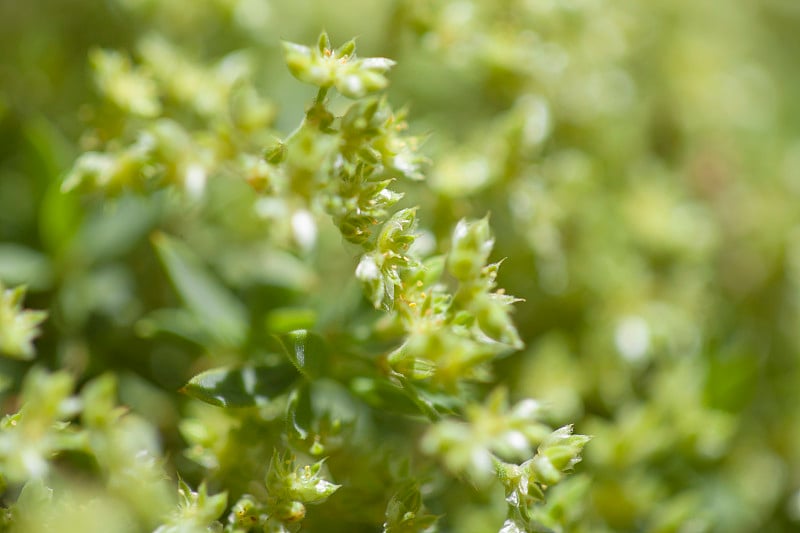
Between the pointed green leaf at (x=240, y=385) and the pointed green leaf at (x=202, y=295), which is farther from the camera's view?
the pointed green leaf at (x=202, y=295)

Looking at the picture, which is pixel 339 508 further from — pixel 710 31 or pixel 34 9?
pixel 710 31

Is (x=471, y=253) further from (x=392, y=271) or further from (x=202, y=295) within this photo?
(x=202, y=295)

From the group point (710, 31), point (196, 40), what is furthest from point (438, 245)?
point (710, 31)

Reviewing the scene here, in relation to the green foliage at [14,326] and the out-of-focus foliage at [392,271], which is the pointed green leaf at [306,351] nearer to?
the out-of-focus foliage at [392,271]

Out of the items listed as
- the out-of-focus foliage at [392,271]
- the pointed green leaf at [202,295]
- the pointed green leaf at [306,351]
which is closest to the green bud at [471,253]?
the out-of-focus foliage at [392,271]

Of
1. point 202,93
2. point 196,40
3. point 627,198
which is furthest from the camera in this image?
point 627,198

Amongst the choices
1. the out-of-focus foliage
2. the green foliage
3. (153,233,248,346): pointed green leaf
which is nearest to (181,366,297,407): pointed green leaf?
the out-of-focus foliage

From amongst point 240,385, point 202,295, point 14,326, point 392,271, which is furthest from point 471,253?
point 14,326

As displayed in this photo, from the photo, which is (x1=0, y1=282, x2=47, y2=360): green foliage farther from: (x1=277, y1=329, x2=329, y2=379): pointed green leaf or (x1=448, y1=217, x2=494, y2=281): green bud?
(x1=448, y1=217, x2=494, y2=281): green bud
